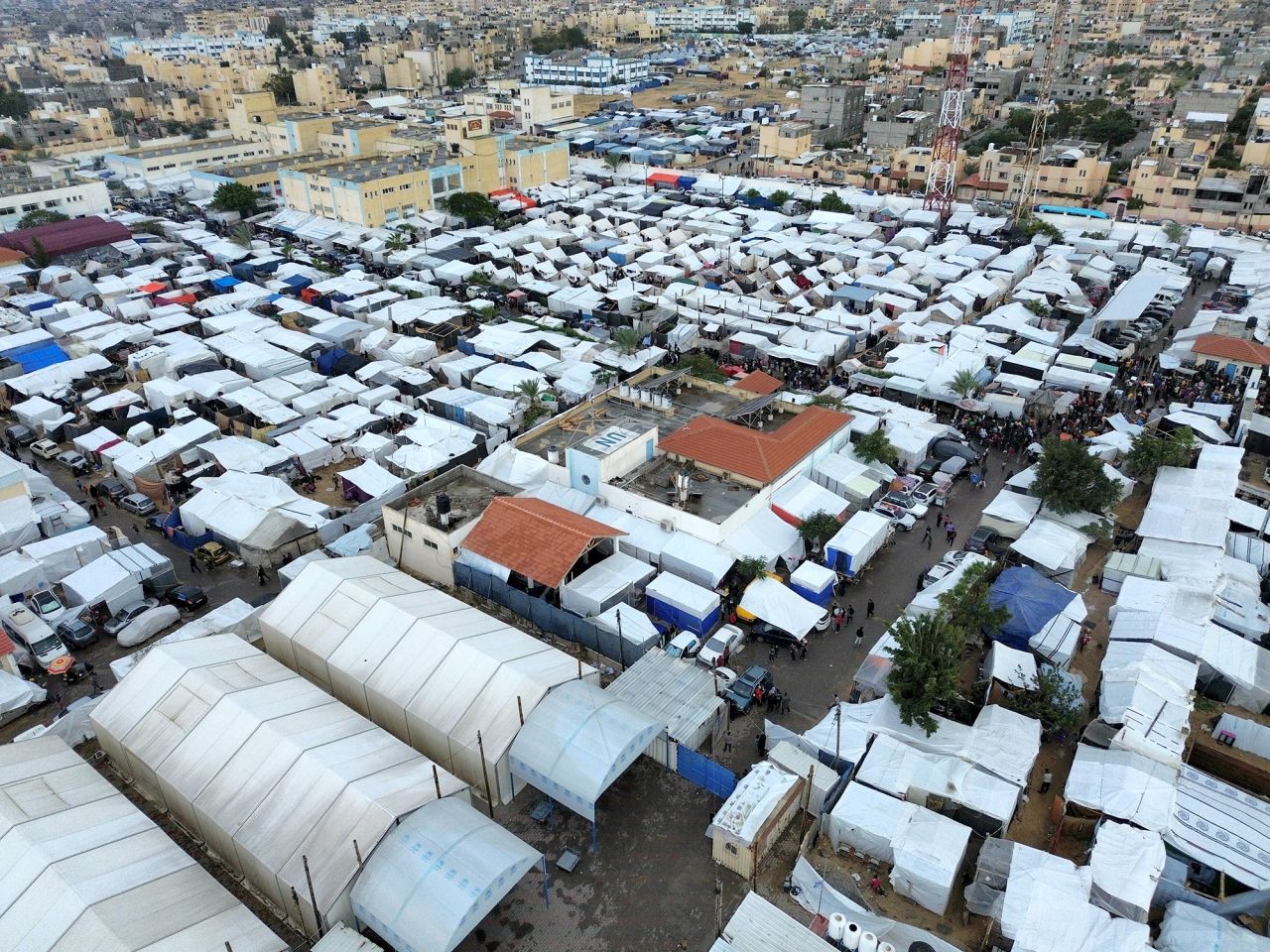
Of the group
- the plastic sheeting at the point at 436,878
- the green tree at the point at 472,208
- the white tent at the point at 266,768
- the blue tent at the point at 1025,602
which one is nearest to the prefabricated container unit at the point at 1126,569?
the blue tent at the point at 1025,602

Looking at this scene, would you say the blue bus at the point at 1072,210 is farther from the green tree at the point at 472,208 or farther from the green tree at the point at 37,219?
the green tree at the point at 37,219

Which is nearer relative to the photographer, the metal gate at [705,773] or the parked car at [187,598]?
the metal gate at [705,773]

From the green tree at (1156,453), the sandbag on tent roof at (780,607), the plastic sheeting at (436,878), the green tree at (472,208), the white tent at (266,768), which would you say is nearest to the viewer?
the plastic sheeting at (436,878)

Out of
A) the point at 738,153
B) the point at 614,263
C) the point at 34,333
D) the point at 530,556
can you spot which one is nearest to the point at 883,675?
the point at 530,556

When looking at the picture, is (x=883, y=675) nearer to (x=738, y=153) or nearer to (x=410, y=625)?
(x=410, y=625)

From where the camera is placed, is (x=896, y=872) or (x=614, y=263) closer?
(x=896, y=872)

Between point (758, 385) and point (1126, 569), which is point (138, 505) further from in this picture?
point (1126, 569)
